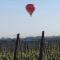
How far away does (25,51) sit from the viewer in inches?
739

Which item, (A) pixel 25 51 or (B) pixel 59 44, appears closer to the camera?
(A) pixel 25 51

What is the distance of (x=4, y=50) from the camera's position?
20562 mm

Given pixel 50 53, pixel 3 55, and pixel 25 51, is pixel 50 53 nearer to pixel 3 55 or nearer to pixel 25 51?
pixel 25 51

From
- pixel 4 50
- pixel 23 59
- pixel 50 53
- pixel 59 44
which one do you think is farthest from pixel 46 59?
pixel 59 44

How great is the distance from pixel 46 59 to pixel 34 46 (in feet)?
25.5

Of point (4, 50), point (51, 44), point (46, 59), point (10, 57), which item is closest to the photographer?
point (46, 59)

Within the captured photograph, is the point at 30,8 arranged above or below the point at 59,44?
above

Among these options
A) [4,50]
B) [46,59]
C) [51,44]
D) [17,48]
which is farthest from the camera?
[51,44]

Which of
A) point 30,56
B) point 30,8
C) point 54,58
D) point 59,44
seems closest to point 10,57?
point 30,56

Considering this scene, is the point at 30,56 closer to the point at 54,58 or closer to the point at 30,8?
the point at 54,58

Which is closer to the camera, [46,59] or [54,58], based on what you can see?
[46,59]

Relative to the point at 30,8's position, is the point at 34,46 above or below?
below

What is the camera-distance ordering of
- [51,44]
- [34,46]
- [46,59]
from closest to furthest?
[46,59] → [51,44] → [34,46]

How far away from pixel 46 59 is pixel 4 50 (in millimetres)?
4837
